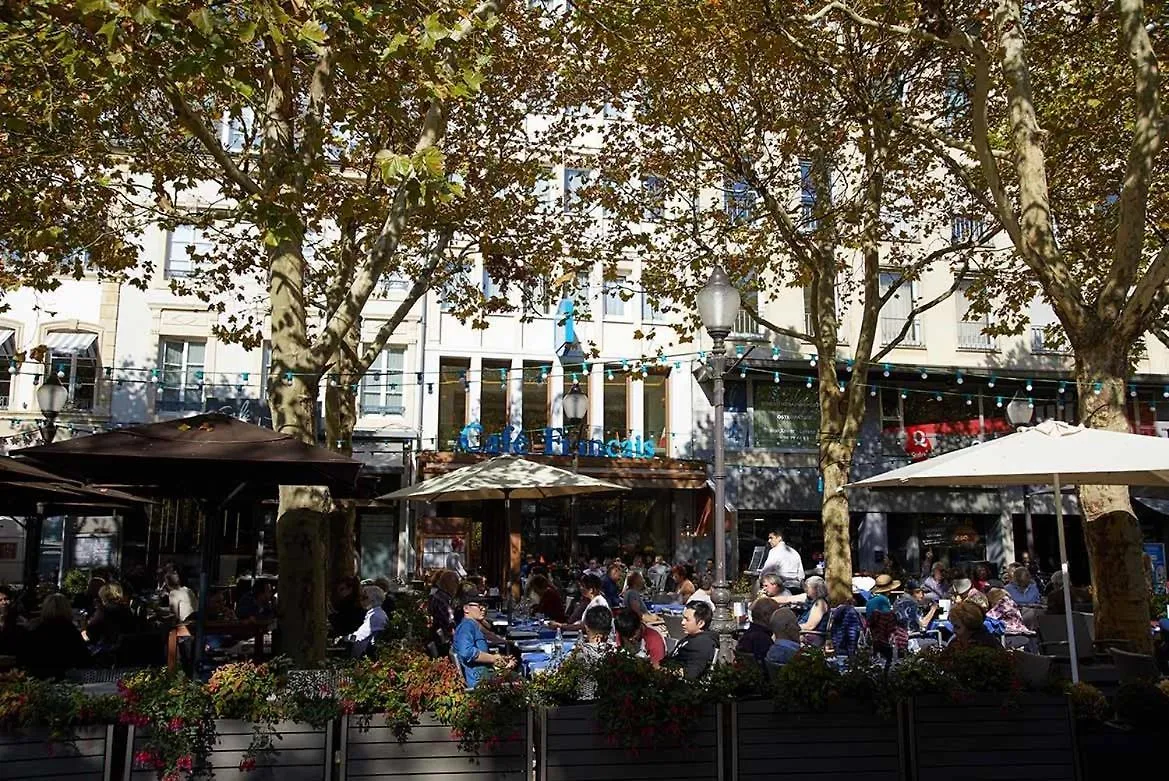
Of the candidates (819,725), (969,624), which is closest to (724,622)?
(819,725)

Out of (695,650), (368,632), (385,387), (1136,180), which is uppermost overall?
(385,387)

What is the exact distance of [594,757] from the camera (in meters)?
5.94

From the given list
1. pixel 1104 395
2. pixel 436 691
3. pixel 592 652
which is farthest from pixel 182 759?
pixel 1104 395

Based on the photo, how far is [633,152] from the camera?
17.2 metres

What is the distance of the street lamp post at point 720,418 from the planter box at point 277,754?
10.7 ft

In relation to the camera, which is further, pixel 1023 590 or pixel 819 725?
pixel 1023 590

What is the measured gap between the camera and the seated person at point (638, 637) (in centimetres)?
851

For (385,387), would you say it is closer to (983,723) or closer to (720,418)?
(720,418)

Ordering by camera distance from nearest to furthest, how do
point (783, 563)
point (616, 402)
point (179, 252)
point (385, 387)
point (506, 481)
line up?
point (506, 481) → point (783, 563) → point (179, 252) → point (385, 387) → point (616, 402)

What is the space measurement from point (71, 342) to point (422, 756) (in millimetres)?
20149

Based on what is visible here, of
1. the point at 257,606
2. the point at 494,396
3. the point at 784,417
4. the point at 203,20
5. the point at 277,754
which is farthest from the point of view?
the point at 784,417

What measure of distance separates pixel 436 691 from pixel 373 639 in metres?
5.12

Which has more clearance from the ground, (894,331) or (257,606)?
(894,331)

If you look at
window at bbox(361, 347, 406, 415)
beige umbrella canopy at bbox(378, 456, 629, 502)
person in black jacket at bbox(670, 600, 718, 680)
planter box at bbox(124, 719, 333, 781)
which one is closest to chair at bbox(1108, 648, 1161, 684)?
person in black jacket at bbox(670, 600, 718, 680)
